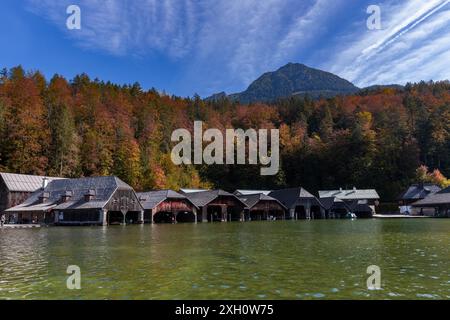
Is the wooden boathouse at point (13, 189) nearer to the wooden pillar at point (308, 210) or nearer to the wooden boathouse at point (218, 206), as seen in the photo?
the wooden boathouse at point (218, 206)

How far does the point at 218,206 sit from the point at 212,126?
46.7m

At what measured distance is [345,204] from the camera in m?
86.7

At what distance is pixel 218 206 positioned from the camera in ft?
252

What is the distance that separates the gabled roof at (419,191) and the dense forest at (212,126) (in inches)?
319

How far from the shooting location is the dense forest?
79562mm

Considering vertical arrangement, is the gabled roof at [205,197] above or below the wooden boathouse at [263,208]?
above

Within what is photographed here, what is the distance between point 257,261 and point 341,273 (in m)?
4.30

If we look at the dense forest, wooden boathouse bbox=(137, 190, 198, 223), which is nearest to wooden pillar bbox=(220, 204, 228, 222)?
wooden boathouse bbox=(137, 190, 198, 223)

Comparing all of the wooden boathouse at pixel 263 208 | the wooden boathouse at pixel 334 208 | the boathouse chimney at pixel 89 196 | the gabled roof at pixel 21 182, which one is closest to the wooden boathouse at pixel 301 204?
the wooden boathouse at pixel 334 208

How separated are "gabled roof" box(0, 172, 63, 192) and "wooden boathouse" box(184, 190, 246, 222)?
26252mm

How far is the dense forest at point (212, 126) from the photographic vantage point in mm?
79562

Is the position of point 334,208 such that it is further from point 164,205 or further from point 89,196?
point 89,196

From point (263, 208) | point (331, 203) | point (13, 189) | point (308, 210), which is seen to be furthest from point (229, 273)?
point (331, 203)
